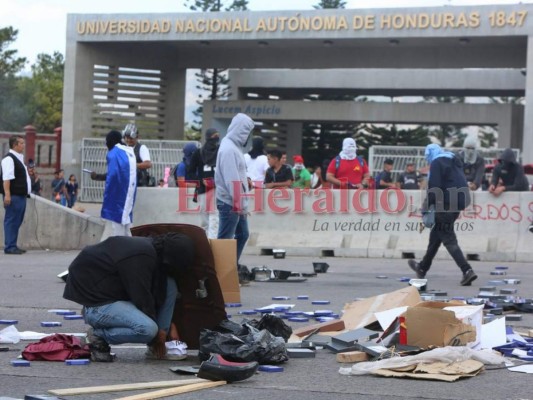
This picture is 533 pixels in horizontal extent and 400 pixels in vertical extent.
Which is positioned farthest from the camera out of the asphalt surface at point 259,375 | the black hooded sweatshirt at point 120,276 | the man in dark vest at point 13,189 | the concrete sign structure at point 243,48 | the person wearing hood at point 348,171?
the concrete sign structure at point 243,48

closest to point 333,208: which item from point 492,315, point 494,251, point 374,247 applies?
point 374,247

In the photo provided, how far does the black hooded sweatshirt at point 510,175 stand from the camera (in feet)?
62.1

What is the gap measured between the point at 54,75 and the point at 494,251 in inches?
3220

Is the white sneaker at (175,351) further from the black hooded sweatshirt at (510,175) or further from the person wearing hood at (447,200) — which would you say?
the black hooded sweatshirt at (510,175)

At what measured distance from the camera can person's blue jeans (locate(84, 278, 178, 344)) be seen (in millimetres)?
8016

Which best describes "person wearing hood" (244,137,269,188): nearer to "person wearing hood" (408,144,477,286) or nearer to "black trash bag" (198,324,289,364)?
"person wearing hood" (408,144,477,286)

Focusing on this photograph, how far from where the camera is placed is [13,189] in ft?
59.5

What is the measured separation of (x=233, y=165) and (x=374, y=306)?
3.71m

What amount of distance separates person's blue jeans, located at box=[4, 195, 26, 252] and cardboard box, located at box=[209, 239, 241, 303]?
9.26 meters

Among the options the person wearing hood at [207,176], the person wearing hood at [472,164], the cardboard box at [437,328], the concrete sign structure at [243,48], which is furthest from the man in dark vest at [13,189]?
the concrete sign structure at [243,48]

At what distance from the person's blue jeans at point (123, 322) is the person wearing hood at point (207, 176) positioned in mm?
6481

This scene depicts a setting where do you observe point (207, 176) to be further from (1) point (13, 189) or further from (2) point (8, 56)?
(2) point (8, 56)

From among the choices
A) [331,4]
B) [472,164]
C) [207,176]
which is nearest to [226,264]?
[207,176]

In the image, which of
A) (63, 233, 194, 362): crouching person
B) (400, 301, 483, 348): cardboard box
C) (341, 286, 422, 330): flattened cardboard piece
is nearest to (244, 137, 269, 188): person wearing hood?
(341, 286, 422, 330): flattened cardboard piece
